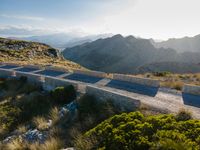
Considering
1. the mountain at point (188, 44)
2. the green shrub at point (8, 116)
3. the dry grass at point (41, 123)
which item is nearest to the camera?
the dry grass at point (41, 123)

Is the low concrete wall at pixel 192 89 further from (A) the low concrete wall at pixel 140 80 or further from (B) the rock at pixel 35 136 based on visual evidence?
(B) the rock at pixel 35 136

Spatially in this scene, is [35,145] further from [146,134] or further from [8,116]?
[8,116]

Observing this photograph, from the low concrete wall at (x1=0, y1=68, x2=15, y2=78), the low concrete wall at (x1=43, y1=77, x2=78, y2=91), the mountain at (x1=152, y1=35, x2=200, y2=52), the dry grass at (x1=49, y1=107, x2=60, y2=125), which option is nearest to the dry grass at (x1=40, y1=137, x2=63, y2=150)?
the dry grass at (x1=49, y1=107, x2=60, y2=125)

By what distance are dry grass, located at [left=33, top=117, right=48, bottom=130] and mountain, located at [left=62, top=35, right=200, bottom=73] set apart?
11404 centimetres

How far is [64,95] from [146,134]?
9.43m

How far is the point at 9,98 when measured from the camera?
20.1m

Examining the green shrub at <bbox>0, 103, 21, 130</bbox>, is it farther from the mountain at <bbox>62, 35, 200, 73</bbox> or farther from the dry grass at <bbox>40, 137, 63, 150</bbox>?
the mountain at <bbox>62, 35, 200, 73</bbox>

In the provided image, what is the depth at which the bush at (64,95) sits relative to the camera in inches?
647

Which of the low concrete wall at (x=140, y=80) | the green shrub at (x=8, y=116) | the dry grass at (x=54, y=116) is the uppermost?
the low concrete wall at (x=140, y=80)

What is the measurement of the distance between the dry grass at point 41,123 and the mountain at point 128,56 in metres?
114

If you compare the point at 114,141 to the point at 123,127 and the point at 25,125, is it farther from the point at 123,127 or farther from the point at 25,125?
the point at 25,125

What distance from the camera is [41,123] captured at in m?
13.3

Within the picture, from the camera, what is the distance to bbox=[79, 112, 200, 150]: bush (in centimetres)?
711

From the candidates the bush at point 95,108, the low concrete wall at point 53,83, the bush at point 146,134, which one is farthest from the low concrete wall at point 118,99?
the low concrete wall at point 53,83
